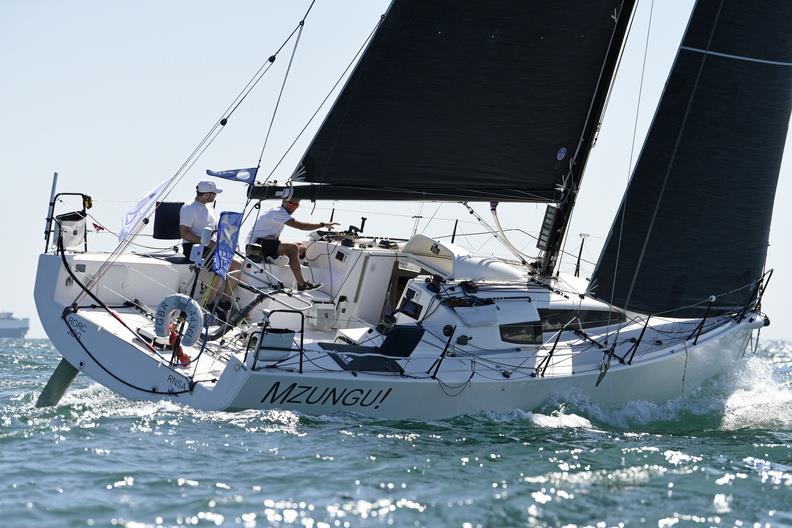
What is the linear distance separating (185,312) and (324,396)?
156 cm

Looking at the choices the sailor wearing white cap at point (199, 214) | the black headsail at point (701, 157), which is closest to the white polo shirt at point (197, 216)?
the sailor wearing white cap at point (199, 214)

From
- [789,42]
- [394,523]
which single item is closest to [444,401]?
[394,523]

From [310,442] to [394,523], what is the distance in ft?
6.48

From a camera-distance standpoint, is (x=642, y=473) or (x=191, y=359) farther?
(x=191, y=359)

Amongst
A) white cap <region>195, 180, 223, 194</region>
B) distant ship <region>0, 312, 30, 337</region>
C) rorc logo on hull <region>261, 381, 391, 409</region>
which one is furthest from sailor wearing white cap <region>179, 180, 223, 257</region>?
distant ship <region>0, 312, 30, 337</region>

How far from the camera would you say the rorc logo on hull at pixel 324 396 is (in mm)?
9852

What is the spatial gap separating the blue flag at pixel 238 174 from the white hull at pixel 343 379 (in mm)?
1704

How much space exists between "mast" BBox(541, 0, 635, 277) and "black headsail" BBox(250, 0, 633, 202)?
77 millimetres

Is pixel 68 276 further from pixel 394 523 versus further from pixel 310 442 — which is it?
pixel 394 523

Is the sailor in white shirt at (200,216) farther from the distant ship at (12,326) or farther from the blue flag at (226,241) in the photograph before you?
the distant ship at (12,326)

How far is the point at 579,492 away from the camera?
8.16m

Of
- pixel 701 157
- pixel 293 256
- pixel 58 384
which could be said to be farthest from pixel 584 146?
pixel 58 384

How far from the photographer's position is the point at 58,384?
11195mm

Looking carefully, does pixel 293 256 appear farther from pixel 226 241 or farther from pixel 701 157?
pixel 701 157
